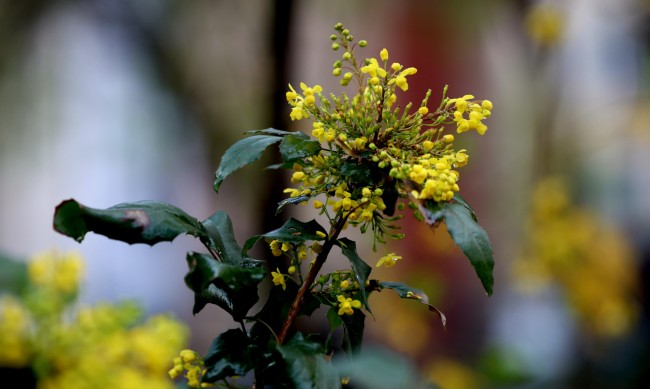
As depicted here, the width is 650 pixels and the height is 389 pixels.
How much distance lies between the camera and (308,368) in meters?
0.55

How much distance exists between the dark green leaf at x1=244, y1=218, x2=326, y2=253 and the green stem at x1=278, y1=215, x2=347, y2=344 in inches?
0.4

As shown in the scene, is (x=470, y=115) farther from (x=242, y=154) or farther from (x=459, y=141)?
(x=459, y=141)

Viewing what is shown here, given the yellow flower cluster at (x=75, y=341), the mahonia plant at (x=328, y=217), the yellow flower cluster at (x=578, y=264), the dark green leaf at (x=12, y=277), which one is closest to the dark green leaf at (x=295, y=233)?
the mahonia plant at (x=328, y=217)

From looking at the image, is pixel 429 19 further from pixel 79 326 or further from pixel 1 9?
pixel 79 326

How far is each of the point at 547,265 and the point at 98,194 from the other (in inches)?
68.1

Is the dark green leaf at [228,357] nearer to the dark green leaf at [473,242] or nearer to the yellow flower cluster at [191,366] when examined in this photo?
the yellow flower cluster at [191,366]

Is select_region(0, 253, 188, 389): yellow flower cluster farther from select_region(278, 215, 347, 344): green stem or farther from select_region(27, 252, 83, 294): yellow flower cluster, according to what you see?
select_region(278, 215, 347, 344): green stem

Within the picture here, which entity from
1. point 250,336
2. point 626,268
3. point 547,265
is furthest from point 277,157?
point 626,268

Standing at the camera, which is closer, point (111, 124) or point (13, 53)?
point (13, 53)

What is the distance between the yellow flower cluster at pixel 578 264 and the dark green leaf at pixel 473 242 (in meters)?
1.58

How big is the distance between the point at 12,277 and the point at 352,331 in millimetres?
523

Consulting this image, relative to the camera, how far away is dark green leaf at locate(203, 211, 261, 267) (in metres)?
0.63

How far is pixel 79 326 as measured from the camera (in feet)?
2.60

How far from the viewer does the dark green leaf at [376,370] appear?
24.6 inches
